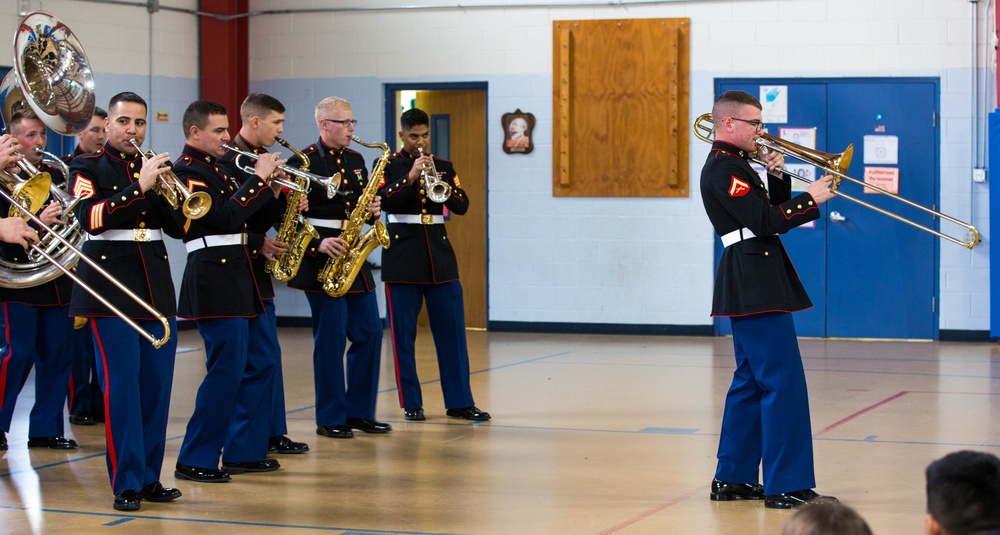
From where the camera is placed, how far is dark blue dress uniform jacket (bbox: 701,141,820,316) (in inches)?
187

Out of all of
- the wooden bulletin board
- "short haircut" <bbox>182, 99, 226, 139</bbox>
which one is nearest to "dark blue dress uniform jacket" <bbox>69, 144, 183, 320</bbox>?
"short haircut" <bbox>182, 99, 226, 139</bbox>

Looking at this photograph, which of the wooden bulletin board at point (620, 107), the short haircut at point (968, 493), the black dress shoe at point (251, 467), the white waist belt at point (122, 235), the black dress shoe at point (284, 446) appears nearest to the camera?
the short haircut at point (968, 493)

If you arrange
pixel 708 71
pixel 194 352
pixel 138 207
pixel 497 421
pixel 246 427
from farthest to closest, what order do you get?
pixel 708 71
pixel 194 352
pixel 497 421
pixel 246 427
pixel 138 207

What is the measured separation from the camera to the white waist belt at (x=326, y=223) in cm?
643

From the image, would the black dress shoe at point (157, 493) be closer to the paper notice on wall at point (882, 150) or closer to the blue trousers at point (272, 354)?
the blue trousers at point (272, 354)

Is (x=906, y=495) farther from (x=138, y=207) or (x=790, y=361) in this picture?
(x=138, y=207)

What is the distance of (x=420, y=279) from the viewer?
6824 mm

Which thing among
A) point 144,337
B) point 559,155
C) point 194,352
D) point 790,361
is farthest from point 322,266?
point 559,155

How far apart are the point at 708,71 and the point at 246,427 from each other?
6.55m

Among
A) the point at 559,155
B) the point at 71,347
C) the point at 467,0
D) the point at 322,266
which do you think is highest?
the point at 467,0

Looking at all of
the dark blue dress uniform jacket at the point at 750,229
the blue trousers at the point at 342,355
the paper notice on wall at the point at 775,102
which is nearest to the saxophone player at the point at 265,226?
the blue trousers at the point at 342,355

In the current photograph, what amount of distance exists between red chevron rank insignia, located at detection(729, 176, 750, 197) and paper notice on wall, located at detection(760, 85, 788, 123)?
6.19 m

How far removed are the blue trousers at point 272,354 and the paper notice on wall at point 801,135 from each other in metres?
6.12

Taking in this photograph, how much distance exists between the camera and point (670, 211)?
11078 millimetres
